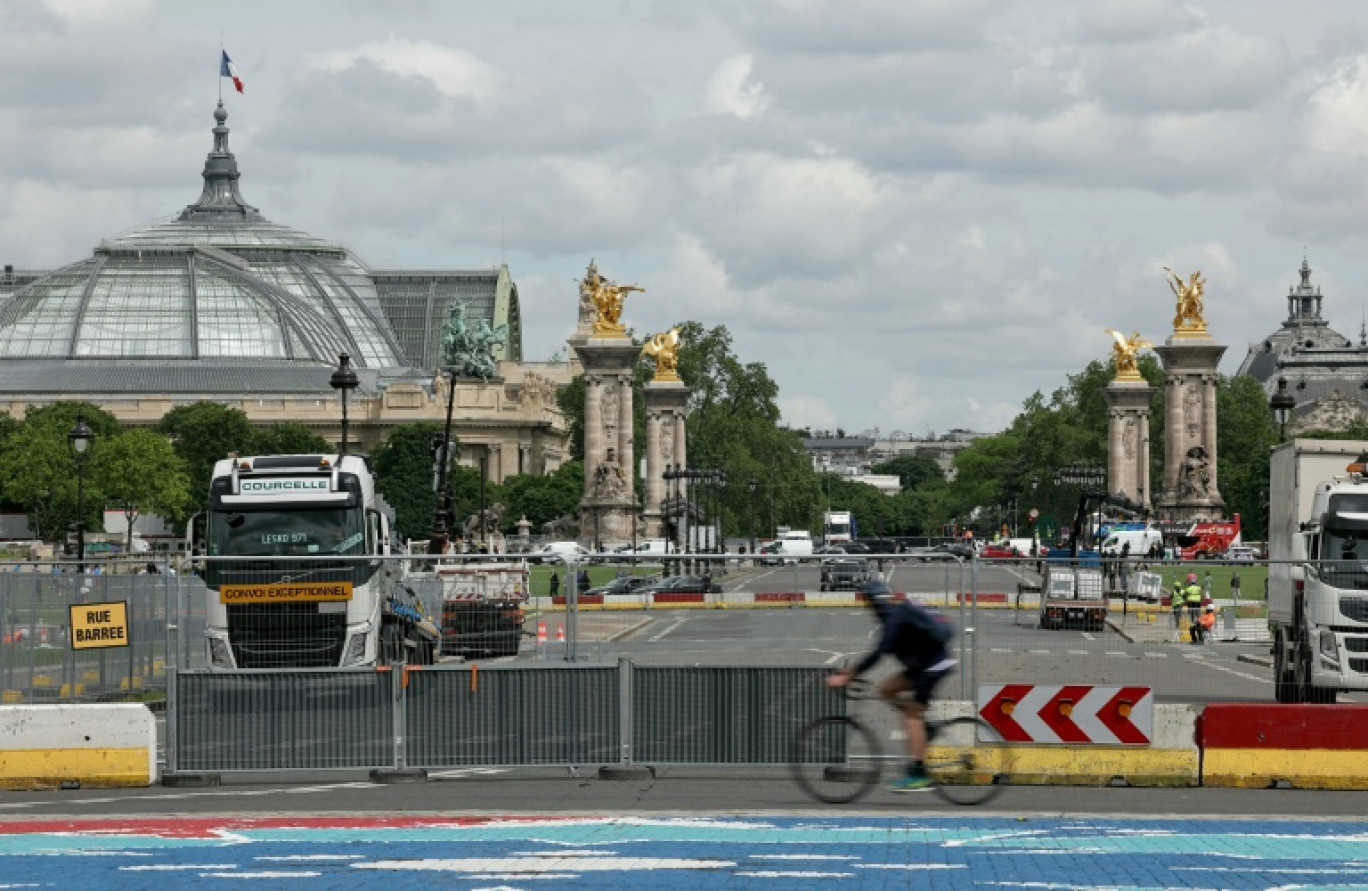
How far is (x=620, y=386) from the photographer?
127 m

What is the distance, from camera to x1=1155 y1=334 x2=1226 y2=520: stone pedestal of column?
412 feet

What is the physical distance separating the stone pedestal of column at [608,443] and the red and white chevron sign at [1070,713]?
100036 mm

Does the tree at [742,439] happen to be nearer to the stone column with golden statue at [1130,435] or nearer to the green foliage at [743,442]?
the green foliage at [743,442]

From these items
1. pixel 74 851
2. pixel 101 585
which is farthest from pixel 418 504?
pixel 74 851

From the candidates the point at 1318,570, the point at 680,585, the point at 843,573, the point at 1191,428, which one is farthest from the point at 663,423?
the point at 843,573

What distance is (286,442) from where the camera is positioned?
17900 cm

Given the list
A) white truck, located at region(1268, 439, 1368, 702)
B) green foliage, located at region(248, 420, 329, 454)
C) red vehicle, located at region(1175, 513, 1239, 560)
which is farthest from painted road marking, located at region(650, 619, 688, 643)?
green foliage, located at region(248, 420, 329, 454)

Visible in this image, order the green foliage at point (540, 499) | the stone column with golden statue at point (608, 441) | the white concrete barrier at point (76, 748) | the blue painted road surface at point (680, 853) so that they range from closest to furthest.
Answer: the blue painted road surface at point (680, 853) → the white concrete barrier at point (76, 748) → the stone column with golden statue at point (608, 441) → the green foliage at point (540, 499)

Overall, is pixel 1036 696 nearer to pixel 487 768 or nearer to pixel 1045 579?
pixel 1045 579

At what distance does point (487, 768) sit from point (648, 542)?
304ft

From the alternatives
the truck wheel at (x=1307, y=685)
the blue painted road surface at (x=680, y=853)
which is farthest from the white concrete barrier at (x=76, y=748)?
the truck wheel at (x=1307, y=685)

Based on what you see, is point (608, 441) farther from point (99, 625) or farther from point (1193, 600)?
point (99, 625)

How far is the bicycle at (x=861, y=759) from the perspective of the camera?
21578 mm

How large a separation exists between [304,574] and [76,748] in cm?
293
